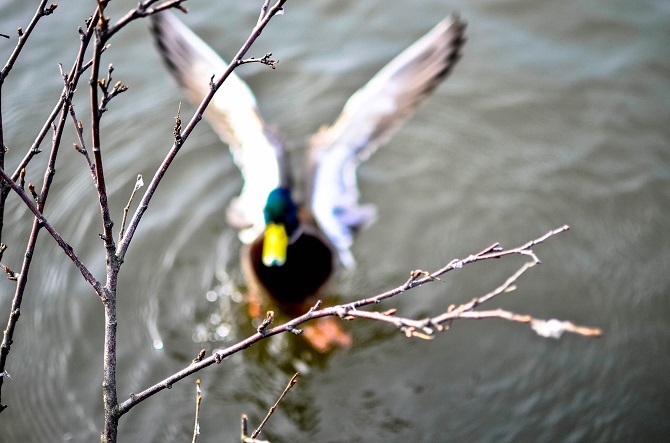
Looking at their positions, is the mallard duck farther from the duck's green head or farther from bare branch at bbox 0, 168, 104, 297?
bare branch at bbox 0, 168, 104, 297

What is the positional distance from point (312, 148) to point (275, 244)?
0.92 metres

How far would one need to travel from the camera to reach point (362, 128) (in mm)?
4781

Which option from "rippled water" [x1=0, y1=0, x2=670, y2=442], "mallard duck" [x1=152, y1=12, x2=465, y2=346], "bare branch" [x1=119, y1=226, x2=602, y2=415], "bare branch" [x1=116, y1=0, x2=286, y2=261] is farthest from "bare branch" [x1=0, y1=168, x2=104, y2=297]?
"mallard duck" [x1=152, y1=12, x2=465, y2=346]

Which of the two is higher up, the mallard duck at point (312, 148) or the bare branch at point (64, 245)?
the bare branch at point (64, 245)

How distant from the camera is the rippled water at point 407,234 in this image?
4.02 m

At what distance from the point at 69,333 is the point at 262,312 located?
1293mm

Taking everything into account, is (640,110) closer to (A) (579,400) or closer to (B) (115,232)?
(A) (579,400)

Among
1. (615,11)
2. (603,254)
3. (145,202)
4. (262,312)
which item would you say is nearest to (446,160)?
(603,254)

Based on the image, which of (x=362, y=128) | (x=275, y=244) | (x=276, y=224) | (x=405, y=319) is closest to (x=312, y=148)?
(x=362, y=128)

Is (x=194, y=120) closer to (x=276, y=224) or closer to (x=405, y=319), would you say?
(x=405, y=319)

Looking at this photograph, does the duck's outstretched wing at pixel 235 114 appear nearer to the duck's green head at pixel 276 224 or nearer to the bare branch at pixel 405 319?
the duck's green head at pixel 276 224

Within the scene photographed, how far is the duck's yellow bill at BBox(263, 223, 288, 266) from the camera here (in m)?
4.21

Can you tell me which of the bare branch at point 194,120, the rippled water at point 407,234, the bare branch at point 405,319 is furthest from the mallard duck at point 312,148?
the bare branch at point 405,319

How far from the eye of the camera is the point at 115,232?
5.05 metres
